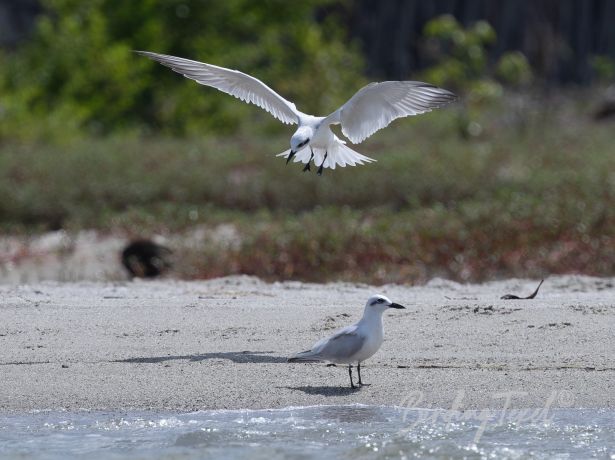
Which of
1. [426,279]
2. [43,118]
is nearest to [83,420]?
[426,279]

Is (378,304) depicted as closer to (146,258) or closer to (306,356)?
(306,356)

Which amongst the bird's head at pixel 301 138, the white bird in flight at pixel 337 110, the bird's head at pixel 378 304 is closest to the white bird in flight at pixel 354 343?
the bird's head at pixel 378 304

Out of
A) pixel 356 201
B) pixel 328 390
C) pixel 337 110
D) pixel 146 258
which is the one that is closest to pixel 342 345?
pixel 328 390

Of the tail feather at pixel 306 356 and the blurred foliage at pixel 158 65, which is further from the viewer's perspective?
the blurred foliage at pixel 158 65

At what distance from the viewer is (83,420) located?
600 centimetres

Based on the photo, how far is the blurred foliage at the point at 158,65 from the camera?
18.2 m

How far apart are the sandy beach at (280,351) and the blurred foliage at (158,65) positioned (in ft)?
32.9

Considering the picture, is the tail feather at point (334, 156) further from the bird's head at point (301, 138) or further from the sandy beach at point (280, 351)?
the sandy beach at point (280, 351)

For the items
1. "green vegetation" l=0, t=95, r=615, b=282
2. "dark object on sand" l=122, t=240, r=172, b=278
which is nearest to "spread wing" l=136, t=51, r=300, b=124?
"green vegetation" l=0, t=95, r=615, b=282

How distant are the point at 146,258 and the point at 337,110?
10.3 feet

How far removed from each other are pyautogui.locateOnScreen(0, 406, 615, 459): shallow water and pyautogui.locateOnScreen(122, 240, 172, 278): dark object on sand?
4487 mm

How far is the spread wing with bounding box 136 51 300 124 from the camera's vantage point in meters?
8.65

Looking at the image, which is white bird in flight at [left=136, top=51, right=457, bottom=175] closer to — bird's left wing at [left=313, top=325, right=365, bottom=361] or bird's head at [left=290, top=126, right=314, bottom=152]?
bird's head at [left=290, top=126, right=314, bottom=152]

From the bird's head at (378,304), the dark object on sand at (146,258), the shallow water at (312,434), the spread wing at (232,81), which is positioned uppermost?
the spread wing at (232,81)
